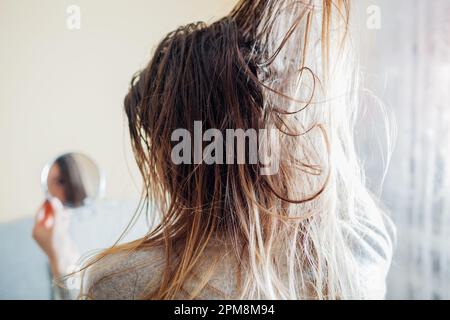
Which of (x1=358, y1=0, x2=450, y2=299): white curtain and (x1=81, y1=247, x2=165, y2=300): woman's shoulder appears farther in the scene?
(x1=358, y1=0, x2=450, y2=299): white curtain

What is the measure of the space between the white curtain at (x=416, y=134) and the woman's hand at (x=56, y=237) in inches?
23.1

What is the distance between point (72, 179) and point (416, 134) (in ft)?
2.25

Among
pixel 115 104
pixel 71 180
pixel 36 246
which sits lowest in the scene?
pixel 36 246

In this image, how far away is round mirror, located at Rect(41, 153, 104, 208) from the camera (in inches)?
31.8

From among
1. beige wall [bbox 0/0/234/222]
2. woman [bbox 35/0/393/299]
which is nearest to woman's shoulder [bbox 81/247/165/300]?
woman [bbox 35/0/393/299]

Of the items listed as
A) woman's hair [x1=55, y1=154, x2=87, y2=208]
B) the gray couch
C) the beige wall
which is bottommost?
the gray couch

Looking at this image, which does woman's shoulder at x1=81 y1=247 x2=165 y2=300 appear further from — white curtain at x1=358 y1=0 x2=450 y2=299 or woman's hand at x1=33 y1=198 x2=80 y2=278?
white curtain at x1=358 y1=0 x2=450 y2=299

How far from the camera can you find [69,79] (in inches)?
30.6

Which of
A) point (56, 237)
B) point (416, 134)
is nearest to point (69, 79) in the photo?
point (56, 237)

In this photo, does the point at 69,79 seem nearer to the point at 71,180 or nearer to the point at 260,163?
the point at 71,180

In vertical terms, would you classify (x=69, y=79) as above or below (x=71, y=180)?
above

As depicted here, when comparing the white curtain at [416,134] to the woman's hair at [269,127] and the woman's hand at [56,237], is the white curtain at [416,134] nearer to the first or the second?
the woman's hair at [269,127]

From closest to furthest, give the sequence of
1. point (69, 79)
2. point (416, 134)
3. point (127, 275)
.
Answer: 1. point (127, 275)
2. point (69, 79)
3. point (416, 134)

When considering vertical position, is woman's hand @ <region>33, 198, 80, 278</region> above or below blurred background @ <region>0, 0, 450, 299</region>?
below
